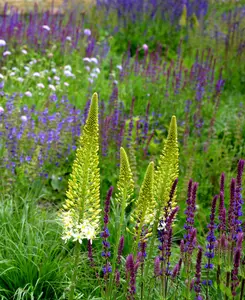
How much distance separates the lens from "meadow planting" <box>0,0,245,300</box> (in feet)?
8.09

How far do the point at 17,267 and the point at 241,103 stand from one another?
355 cm

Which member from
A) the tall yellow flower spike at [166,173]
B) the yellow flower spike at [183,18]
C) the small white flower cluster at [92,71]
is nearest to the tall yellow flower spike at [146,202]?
the tall yellow flower spike at [166,173]

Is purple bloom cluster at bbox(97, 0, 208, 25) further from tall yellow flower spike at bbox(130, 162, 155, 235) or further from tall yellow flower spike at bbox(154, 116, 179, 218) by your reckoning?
tall yellow flower spike at bbox(130, 162, 155, 235)

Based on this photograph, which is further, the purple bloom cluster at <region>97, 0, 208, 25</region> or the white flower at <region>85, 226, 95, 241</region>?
the purple bloom cluster at <region>97, 0, 208, 25</region>

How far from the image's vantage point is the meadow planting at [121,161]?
2.47m

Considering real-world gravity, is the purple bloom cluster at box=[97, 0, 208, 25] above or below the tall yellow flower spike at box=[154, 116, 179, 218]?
above

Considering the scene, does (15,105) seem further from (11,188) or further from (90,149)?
(90,149)

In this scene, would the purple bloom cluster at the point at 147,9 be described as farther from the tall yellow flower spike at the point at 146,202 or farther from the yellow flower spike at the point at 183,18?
the tall yellow flower spike at the point at 146,202

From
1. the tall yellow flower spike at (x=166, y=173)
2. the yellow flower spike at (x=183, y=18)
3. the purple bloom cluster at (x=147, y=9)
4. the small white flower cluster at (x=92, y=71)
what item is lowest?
the tall yellow flower spike at (x=166, y=173)

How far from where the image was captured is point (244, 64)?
7172 millimetres

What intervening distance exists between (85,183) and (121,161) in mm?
177

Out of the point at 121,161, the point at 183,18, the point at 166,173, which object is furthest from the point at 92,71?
the point at 121,161

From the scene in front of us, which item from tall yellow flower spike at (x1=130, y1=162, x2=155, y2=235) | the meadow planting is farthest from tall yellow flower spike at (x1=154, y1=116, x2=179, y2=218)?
tall yellow flower spike at (x1=130, y1=162, x2=155, y2=235)

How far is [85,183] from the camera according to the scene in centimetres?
225
